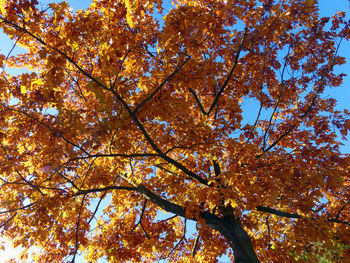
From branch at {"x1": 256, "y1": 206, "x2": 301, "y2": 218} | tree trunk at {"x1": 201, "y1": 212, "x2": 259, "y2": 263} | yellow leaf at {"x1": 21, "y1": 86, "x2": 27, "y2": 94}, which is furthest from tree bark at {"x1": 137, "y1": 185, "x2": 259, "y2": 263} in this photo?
yellow leaf at {"x1": 21, "y1": 86, "x2": 27, "y2": 94}

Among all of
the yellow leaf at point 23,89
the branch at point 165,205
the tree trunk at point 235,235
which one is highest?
the yellow leaf at point 23,89

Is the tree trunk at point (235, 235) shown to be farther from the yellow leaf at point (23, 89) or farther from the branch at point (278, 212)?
the yellow leaf at point (23, 89)

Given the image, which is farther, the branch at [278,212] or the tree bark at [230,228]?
the branch at [278,212]

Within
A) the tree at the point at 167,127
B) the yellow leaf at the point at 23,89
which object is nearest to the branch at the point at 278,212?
the tree at the point at 167,127

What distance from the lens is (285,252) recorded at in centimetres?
601

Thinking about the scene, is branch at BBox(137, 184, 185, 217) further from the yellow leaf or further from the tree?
the yellow leaf

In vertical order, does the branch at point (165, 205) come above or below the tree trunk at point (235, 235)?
above

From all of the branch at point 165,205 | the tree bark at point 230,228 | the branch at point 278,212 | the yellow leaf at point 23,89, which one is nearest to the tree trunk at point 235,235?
the tree bark at point 230,228

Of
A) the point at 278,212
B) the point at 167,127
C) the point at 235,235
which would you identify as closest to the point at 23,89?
the point at 167,127

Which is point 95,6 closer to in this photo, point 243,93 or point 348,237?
point 243,93

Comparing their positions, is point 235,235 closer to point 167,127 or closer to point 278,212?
point 278,212

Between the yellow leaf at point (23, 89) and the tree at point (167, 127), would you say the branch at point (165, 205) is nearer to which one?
the tree at point (167, 127)

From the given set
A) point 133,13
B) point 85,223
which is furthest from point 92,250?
point 133,13

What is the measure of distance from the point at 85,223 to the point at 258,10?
773 cm
